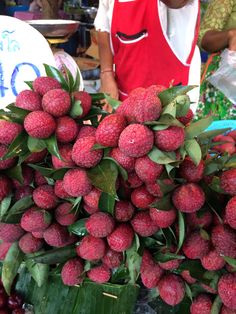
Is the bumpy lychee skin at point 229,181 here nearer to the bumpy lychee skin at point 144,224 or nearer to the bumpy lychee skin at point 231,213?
the bumpy lychee skin at point 231,213

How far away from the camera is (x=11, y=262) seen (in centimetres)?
101

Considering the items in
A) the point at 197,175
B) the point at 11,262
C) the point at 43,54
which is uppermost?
the point at 43,54

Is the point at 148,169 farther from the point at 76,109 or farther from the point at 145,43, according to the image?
the point at 145,43

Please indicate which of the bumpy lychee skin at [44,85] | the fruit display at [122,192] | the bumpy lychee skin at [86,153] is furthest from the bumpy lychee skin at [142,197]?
the bumpy lychee skin at [44,85]

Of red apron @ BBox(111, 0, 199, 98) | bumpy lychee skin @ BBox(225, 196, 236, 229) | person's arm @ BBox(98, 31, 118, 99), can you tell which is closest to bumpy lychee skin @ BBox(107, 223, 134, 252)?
bumpy lychee skin @ BBox(225, 196, 236, 229)

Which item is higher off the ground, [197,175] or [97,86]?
[197,175]

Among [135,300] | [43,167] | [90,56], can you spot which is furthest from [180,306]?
[90,56]

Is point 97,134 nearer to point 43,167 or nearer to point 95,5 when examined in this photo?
point 43,167

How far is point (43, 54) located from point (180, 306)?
0.93 meters

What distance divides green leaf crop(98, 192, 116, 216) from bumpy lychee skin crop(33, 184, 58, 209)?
0.13 m

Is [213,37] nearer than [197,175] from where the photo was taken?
No

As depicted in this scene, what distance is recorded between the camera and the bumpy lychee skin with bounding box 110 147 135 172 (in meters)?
0.78

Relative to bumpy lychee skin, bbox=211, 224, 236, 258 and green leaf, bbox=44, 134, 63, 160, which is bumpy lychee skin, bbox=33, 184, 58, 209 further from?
bumpy lychee skin, bbox=211, 224, 236, 258

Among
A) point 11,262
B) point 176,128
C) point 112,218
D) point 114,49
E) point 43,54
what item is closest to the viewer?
point 176,128
